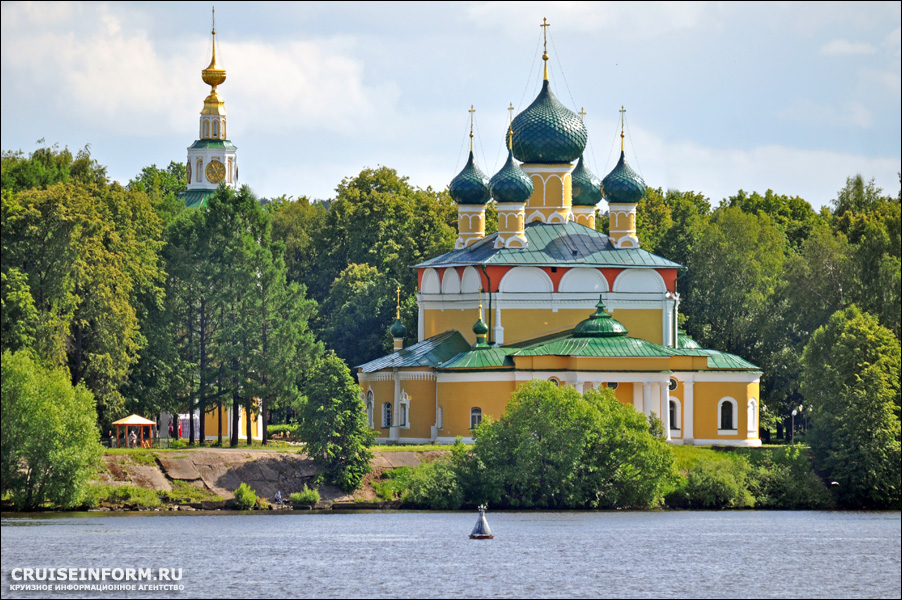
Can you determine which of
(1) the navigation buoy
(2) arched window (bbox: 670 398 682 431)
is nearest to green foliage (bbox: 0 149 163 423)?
(1) the navigation buoy

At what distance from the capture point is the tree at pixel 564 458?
54844 millimetres

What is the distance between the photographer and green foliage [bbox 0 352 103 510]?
50250 millimetres

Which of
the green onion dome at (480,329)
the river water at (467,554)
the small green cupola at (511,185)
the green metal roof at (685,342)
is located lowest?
the river water at (467,554)

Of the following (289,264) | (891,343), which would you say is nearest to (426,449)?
(891,343)

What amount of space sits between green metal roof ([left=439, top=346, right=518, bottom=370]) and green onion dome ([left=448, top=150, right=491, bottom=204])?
8700 mm

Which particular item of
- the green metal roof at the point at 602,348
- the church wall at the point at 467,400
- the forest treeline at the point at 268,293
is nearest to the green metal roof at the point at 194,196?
the forest treeline at the point at 268,293

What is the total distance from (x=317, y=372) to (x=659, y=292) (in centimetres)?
1382

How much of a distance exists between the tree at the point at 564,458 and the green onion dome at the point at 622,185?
13.0m

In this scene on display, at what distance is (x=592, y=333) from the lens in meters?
62.4

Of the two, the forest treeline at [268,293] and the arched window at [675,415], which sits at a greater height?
the forest treeline at [268,293]

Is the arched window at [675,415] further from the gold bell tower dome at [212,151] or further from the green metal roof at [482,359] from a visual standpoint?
the gold bell tower dome at [212,151]

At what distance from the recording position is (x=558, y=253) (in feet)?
214

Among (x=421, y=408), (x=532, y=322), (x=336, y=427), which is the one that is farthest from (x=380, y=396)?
(x=336, y=427)

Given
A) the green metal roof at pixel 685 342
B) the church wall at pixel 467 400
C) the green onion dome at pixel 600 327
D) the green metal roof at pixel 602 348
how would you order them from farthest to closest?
the green metal roof at pixel 685 342, the green onion dome at pixel 600 327, the green metal roof at pixel 602 348, the church wall at pixel 467 400
